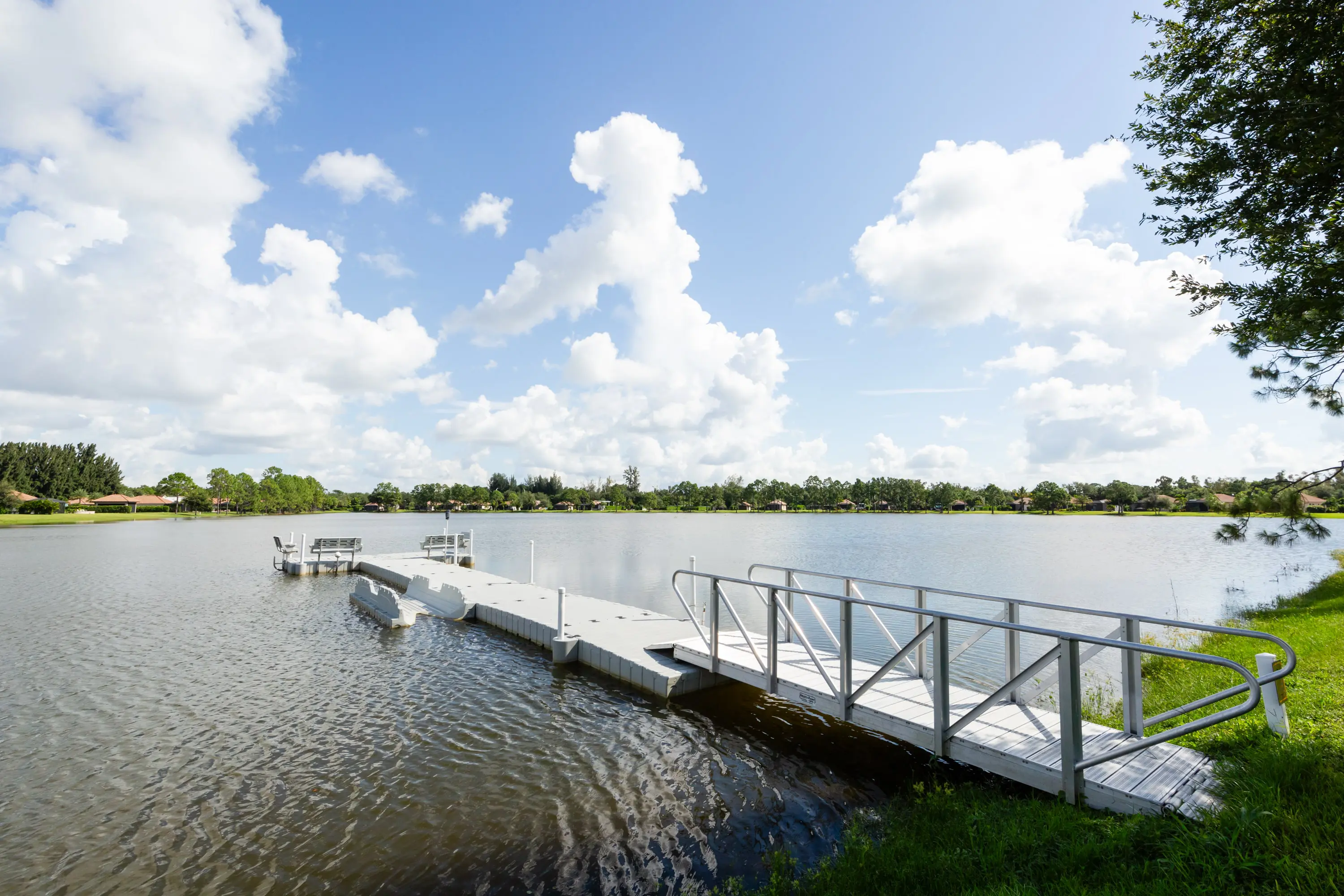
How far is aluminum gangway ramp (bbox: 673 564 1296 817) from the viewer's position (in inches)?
163

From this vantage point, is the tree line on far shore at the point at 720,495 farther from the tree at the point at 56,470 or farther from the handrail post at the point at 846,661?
the handrail post at the point at 846,661

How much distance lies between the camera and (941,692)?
215 inches

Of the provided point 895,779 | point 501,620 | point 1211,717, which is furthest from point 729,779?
point 501,620

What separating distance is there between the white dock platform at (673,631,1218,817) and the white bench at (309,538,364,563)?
69.5 feet

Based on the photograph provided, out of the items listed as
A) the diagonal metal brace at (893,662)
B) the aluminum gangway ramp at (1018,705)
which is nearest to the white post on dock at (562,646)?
the aluminum gangway ramp at (1018,705)

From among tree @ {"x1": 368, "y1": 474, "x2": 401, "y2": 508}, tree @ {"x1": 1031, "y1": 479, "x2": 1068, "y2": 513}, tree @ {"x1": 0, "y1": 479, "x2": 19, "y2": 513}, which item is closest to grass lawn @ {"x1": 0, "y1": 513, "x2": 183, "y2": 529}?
tree @ {"x1": 0, "y1": 479, "x2": 19, "y2": 513}

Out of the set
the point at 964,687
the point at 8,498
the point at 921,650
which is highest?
the point at 8,498

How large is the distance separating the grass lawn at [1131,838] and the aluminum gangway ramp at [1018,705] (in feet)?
0.75

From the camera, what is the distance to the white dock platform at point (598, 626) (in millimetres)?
8688

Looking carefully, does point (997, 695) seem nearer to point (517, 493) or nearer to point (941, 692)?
point (941, 692)

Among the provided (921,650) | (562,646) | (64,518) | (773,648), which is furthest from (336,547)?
(64,518)

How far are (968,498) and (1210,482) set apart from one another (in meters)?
131

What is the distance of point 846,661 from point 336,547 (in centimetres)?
2385

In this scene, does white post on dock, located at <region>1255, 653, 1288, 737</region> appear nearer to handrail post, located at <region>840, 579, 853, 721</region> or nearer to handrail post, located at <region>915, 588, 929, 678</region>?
handrail post, located at <region>915, 588, 929, 678</region>
